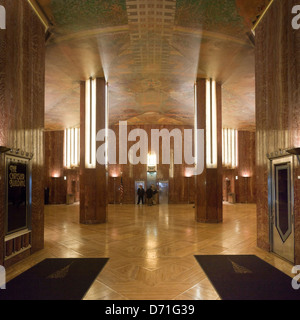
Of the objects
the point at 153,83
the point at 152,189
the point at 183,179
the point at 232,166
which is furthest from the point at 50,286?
the point at 232,166

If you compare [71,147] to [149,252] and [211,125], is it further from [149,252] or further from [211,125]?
[149,252]

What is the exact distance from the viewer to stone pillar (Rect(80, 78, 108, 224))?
8.45 metres

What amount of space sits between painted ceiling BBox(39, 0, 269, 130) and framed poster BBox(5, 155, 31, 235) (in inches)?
138

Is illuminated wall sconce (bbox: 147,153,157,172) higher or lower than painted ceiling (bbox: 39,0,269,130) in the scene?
lower

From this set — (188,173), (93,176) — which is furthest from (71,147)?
(93,176)

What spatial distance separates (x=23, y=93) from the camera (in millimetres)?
4727

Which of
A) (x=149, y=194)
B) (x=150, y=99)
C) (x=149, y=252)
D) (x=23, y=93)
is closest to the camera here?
(x=23, y=93)

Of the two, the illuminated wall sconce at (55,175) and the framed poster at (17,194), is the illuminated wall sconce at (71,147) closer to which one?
the illuminated wall sconce at (55,175)

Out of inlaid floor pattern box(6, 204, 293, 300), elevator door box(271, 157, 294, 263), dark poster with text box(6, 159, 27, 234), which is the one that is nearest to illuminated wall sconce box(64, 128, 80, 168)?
inlaid floor pattern box(6, 204, 293, 300)

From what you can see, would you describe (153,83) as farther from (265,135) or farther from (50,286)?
(50,286)

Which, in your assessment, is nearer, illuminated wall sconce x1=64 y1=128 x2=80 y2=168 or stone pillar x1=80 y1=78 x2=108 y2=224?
stone pillar x1=80 y1=78 x2=108 y2=224

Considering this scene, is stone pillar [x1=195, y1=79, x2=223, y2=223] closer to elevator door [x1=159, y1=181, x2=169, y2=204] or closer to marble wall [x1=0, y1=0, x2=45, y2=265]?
marble wall [x1=0, y1=0, x2=45, y2=265]

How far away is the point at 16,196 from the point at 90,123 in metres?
4.76

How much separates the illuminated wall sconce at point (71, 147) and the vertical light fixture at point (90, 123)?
7903 mm
